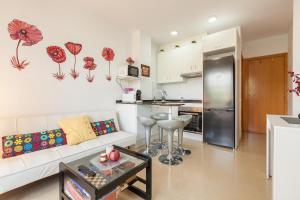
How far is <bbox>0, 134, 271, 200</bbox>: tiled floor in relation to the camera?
1585 mm

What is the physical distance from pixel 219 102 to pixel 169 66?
1734 millimetres

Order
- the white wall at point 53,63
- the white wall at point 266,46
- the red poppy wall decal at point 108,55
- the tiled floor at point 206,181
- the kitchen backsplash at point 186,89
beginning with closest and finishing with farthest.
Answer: the tiled floor at point 206,181 < the white wall at point 53,63 < the red poppy wall decal at point 108,55 < the white wall at point 266,46 < the kitchen backsplash at point 186,89

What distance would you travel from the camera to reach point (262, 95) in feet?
13.3

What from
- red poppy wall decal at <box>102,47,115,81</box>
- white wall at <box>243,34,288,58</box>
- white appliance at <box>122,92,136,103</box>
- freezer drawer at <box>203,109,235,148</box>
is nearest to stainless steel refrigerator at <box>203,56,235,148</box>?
freezer drawer at <box>203,109,235,148</box>

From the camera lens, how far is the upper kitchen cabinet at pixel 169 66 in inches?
155

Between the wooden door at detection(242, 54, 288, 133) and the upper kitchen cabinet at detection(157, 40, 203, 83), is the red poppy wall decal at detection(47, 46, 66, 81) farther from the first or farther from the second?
the wooden door at detection(242, 54, 288, 133)

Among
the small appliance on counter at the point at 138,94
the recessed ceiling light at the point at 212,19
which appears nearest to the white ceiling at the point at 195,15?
the recessed ceiling light at the point at 212,19

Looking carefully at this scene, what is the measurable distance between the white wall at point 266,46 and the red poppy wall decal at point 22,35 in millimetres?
5009

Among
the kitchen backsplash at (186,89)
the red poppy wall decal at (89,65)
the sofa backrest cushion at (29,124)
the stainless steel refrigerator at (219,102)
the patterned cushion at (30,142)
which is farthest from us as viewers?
the kitchen backsplash at (186,89)

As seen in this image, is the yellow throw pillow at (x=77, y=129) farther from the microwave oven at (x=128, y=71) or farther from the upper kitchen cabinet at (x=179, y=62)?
the upper kitchen cabinet at (x=179, y=62)

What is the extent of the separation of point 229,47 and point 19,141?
387 centimetres

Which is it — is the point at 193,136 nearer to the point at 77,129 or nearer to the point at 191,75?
the point at 191,75

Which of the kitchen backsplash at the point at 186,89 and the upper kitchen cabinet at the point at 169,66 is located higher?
the upper kitchen cabinet at the point at 169,66

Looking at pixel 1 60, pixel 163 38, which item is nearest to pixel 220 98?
pixel 163 38
